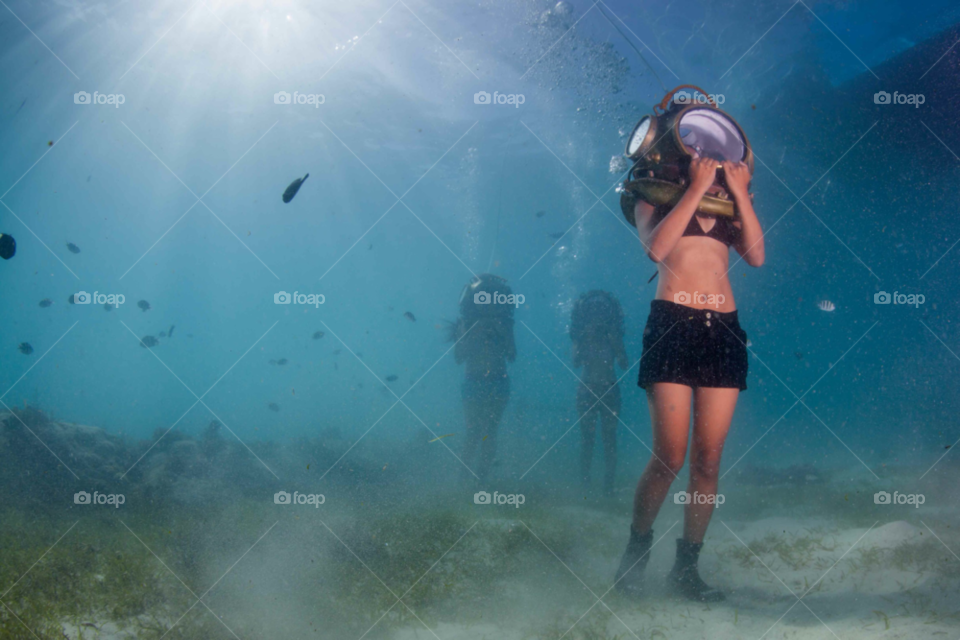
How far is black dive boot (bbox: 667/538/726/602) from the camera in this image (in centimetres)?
309

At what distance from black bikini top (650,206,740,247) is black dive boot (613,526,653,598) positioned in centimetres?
224

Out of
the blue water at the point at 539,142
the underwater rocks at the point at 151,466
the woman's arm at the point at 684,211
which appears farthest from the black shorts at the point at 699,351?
the underwater rocks at the point at 151,466

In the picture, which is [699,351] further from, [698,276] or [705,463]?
[705,463]

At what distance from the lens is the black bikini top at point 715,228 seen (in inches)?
116

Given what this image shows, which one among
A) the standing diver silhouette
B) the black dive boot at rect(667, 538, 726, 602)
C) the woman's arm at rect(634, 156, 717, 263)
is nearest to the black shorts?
the woman's arm at rect(634, 156, 717, 263)

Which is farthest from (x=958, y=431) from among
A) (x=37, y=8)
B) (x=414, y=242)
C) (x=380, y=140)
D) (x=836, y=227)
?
(x=414, y=242)

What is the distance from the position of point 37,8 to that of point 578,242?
28.8 m

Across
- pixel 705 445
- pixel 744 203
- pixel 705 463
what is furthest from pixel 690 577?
pixel 744 203

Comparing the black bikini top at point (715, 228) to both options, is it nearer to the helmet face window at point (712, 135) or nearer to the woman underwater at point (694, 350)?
the woman underwater at point (694, 350)

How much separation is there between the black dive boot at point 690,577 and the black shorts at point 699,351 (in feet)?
4.03

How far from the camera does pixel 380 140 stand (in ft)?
64.8

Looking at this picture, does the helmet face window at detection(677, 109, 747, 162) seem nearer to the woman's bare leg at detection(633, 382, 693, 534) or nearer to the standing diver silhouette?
the woman's bare leg at detection(633, 382, 693, 534)

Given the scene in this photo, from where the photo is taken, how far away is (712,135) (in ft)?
9.87

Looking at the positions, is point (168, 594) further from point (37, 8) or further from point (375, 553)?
point (37, 8)
